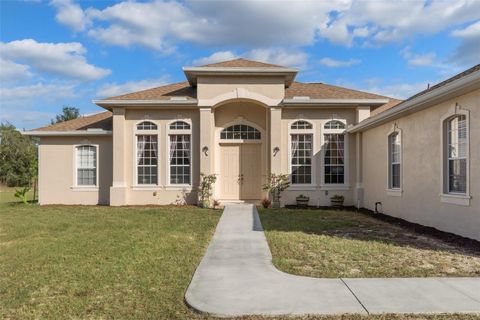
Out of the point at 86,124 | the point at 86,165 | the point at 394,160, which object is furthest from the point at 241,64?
the point at 86,165

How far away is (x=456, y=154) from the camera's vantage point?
30.1 ft

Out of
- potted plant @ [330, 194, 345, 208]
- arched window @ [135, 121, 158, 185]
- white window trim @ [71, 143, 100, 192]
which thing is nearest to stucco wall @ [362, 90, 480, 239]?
potted plant @ [330, 194, 345, 208]

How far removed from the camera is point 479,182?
26.5 ft

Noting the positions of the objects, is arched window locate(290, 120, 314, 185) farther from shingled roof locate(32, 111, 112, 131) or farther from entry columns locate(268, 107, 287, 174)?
shingled roof locate(32, 111, 112, 131)

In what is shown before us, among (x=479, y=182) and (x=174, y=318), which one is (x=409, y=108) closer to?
(x=479, y=182)

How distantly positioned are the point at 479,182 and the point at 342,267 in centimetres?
368

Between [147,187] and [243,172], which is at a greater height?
[243,172]

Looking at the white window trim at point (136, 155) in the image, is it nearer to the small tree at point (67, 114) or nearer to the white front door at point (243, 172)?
the white front door at point (243, 172)

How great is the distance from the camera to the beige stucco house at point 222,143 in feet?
51.2

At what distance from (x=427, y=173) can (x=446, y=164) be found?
83 cm

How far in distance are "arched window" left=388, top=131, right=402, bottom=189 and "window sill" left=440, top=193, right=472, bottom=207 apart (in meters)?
2.94

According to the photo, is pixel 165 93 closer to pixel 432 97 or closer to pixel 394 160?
pixel 394 160

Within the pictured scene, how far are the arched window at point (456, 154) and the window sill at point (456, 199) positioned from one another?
16 cm

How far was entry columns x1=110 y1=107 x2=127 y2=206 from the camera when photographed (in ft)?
51.9
